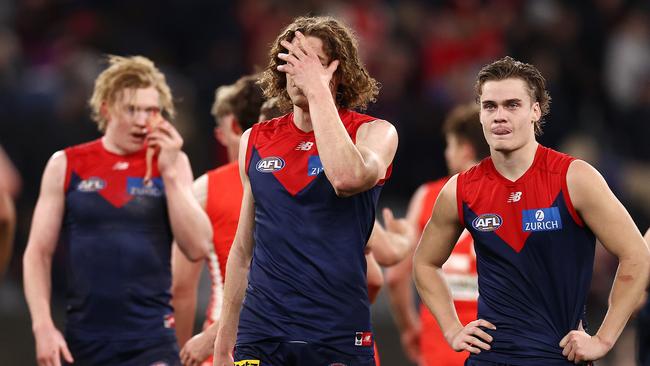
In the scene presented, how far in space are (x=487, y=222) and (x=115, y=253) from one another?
2.44m

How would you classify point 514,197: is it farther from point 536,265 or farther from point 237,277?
point 237,277

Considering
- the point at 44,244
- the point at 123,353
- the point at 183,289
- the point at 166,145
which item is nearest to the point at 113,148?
the point at 166,145

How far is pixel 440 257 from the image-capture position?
614 cm

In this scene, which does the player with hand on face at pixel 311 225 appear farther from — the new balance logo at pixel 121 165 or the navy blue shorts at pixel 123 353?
the new balance logo at pixel 121 165

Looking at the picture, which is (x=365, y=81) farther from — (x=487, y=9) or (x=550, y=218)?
(x=487, y=9)

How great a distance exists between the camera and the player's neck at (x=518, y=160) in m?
5.86

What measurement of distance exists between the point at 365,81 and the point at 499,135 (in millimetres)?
668

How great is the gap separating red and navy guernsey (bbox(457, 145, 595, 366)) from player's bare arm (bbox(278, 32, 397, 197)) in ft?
2.00

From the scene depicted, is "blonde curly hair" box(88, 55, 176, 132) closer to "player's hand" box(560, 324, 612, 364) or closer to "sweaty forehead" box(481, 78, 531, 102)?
"sweaty forehead" box(481, 78, 531, 102)

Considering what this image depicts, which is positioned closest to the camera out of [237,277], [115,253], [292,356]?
[292,356]

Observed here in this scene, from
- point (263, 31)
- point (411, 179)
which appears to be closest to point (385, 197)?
point (411, 179)

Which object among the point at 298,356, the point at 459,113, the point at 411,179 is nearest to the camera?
the point at 298,356

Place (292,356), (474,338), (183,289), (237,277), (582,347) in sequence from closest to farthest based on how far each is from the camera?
(582,347) < (292,356) < (474,338) < (237,277) < (183,289)

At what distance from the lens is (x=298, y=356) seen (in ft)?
18.6
